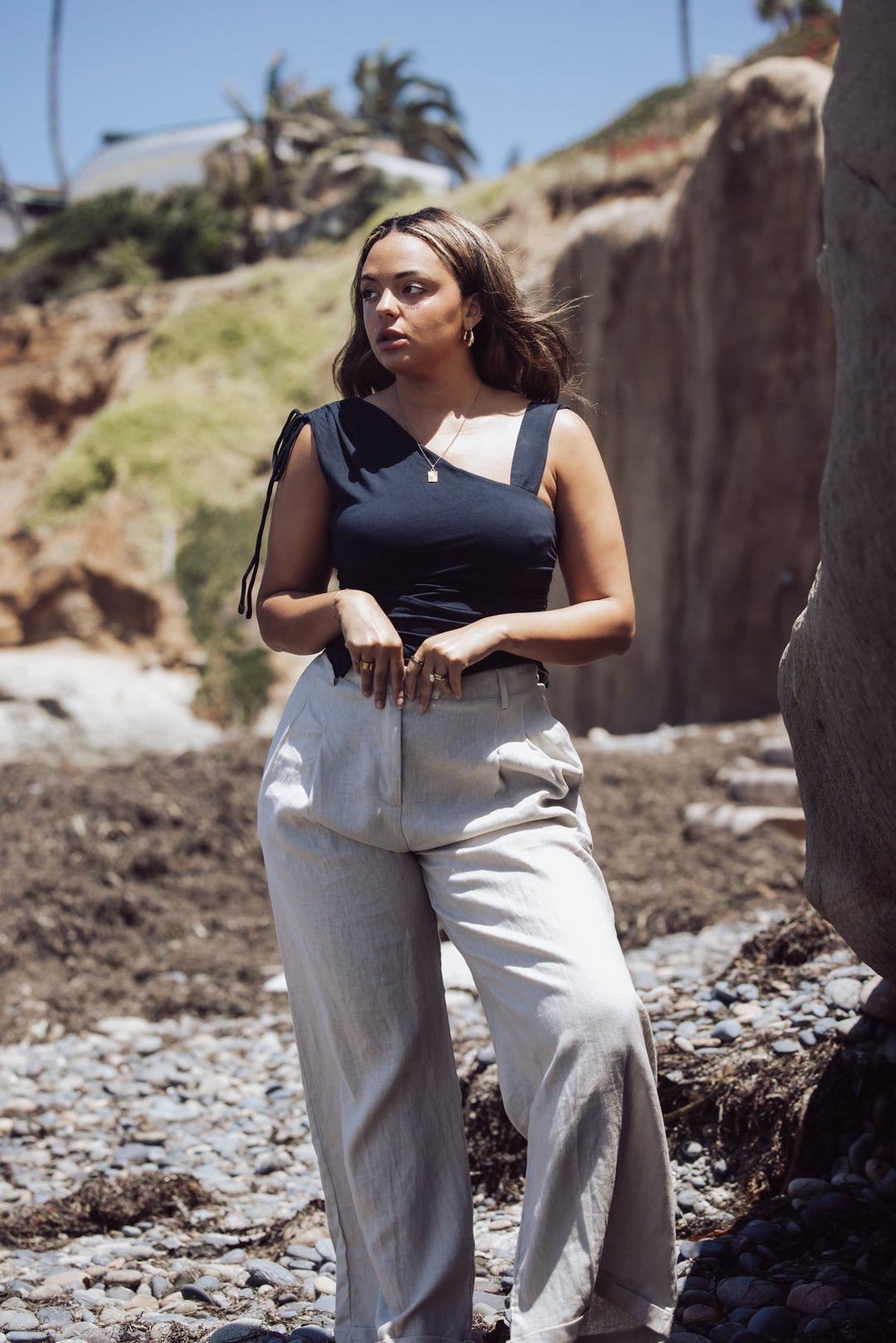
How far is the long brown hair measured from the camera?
2217 mm

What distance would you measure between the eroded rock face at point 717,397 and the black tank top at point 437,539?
30.4 feet

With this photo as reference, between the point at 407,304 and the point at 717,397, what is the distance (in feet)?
33.3

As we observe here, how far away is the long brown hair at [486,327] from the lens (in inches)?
87.3

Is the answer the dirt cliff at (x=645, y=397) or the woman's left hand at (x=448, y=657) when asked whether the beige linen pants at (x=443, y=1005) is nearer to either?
the woman's left hand at (x=448, y=657)

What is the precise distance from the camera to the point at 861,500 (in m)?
1.80

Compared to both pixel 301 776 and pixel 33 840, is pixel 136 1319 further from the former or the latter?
pixel 33 840

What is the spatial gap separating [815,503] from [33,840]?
7.44 meters

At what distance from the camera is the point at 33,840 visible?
6766 millimetres

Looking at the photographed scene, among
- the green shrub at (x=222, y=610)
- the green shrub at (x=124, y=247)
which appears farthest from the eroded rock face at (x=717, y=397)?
the green shrub at (x=124, y=247)

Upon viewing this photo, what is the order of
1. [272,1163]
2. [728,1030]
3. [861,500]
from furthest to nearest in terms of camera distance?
[272,1163] < [728,1030] < [861,500]

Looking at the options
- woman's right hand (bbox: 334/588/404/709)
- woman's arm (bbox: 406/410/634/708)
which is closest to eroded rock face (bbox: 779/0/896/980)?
woman's arm (bbox: 406/410/634/708)

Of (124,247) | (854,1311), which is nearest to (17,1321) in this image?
(854,1311)

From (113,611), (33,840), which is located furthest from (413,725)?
(113,611)

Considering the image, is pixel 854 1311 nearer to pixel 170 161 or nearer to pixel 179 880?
pixel 179 880
